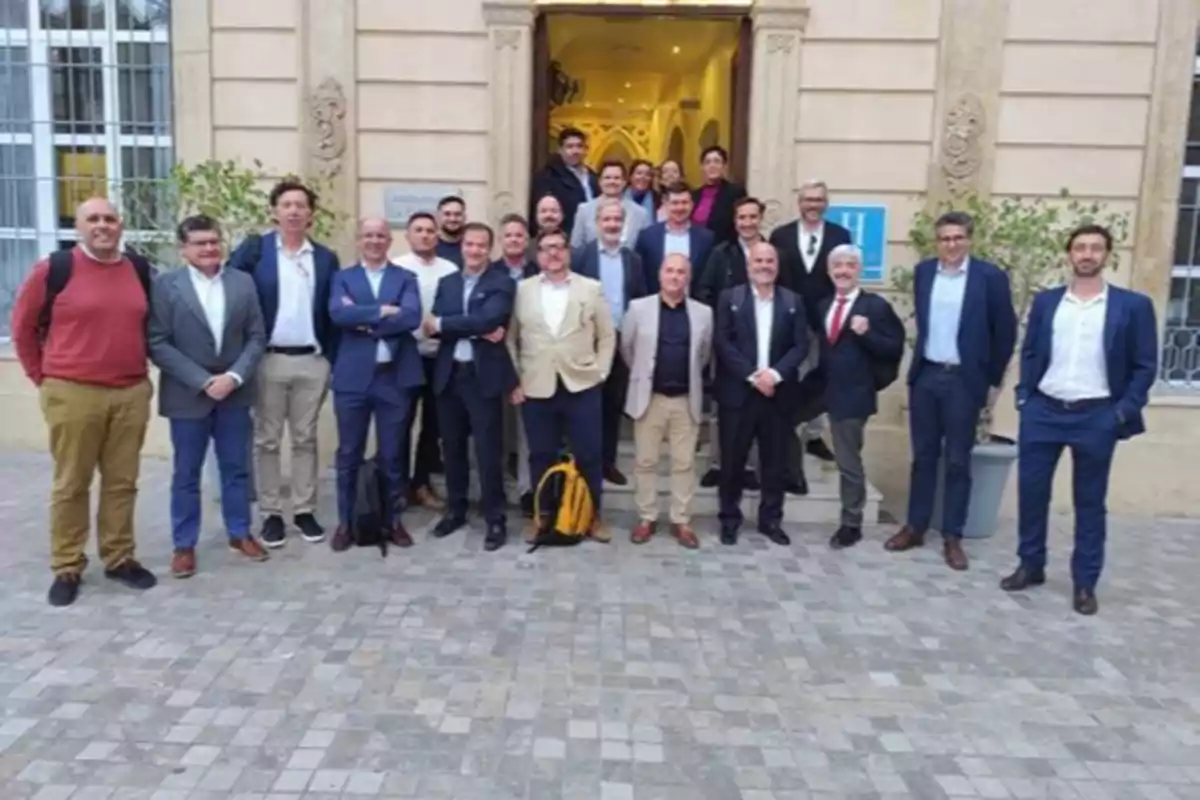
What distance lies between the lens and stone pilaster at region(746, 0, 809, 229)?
23.8 ft

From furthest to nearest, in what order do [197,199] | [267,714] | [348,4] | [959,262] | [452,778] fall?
[348,4], [197,199], [959,262], [267,714], [452,778]

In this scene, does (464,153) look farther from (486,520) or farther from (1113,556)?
(1113,556)

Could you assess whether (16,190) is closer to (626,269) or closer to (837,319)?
(626,269)

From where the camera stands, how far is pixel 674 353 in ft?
19.4

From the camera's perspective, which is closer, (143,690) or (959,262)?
(143,690)

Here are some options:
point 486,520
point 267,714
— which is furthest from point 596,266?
point 267,714

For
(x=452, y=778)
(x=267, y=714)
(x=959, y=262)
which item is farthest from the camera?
(x=959, y=262)

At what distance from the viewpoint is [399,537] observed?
5.91 meters

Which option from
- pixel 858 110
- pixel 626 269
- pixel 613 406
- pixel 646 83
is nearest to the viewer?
pixel 626 269

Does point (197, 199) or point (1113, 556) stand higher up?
point (197, 199)

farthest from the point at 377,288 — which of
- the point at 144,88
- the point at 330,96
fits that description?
the point at 144,88

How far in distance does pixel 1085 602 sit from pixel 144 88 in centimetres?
707

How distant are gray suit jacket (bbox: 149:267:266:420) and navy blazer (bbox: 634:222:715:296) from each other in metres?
2.31

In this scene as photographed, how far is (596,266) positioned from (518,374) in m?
0.84
